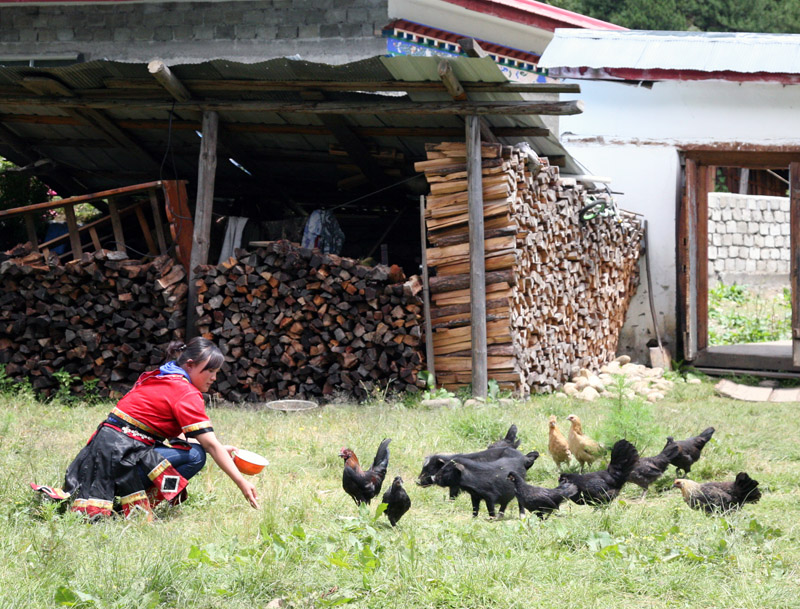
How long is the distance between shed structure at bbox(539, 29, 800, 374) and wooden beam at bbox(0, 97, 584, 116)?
5550 millimetres

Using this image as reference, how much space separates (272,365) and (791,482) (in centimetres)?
556

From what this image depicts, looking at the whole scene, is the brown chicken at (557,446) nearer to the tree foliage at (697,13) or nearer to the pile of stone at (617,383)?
the pile of stone at (617,383)

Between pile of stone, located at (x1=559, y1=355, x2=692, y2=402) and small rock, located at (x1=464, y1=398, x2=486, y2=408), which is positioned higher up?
small rock, located at (x1=464, y1=398, x2=486, y2=408)

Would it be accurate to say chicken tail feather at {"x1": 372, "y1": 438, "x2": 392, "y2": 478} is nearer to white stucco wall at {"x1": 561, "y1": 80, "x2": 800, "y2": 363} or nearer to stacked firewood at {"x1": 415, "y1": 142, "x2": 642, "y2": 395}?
stacked firewood at {"x1": 415, "y1": 142, "x2": 642, "y2": 395}

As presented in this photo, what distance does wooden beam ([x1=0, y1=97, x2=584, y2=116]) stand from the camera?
8.79 m

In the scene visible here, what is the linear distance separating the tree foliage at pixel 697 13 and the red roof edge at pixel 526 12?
10025 millimetres

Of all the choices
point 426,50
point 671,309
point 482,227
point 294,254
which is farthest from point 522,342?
point 426,50

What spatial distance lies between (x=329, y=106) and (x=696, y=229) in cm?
694

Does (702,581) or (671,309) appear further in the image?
(671,309)

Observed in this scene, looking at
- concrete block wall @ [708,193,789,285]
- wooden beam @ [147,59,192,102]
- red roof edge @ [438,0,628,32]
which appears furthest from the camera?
concrete block wall @ [708,193,789,285]

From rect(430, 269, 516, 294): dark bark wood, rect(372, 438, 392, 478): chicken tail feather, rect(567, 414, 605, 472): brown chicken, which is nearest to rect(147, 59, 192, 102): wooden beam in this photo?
rect(430, 269, 516, 294): dark bark wood

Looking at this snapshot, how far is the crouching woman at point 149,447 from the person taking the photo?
498 cm

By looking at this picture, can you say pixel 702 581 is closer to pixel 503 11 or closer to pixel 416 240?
pixel 416 240

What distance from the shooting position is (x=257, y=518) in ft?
15.9
